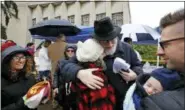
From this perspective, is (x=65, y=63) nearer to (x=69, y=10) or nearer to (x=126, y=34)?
(x=126, y=34)

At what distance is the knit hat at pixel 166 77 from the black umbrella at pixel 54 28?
3.90 m

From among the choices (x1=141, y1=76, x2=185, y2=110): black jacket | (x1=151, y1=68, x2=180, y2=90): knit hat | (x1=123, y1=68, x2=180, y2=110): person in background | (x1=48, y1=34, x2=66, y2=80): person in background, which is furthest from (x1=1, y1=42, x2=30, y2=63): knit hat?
(x1=141, y1=76, x2=185, y2=110): black jacket

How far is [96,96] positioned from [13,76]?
1088 millimetres

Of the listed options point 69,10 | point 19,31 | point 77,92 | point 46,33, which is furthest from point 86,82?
point 69,10

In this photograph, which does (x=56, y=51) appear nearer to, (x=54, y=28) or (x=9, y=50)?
(x=54, y=28)

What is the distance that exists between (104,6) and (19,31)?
5.64 metres

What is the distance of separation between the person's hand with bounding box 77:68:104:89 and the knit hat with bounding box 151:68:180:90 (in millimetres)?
605

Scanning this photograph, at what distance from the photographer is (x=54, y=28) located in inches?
234

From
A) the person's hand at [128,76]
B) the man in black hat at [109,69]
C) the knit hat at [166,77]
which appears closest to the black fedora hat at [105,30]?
the man in black hat at [109,69]

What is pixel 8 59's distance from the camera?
3.34m

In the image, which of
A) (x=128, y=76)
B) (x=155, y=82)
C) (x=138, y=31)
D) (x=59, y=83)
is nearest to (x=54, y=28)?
(x=59, y=83)

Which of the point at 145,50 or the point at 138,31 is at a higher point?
the point at 138,31

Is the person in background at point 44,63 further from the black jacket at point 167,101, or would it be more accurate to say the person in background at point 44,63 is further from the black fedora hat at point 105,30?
the black jacket at point 167,101

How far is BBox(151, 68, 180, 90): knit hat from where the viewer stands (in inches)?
72.9
